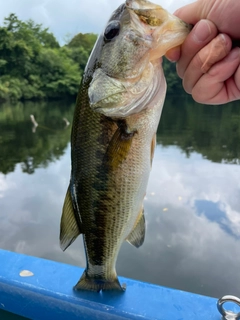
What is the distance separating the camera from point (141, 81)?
1.29 m

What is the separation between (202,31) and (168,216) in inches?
181

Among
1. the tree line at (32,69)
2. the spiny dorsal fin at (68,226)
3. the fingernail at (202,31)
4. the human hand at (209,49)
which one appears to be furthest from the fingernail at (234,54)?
the tree line at (32,69)

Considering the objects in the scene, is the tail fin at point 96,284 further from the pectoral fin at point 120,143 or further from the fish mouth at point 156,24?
the fish mouth at point 156,24

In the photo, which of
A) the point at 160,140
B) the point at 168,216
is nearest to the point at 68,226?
the point at 168,216

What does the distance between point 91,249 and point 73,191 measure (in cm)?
31

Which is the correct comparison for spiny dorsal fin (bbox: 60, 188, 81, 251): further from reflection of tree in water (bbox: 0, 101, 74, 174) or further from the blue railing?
reflection of tree in water (bbox: 0, 101, 74, 174)

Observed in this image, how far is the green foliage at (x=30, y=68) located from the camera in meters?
37.8

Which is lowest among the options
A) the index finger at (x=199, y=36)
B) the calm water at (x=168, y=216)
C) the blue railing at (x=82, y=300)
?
the calm water at (x=168, y=216)

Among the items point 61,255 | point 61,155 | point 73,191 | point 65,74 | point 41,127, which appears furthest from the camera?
point 65,74

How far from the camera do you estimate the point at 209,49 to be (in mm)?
1222

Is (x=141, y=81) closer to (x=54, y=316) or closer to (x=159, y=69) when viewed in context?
(x=159, y=69)

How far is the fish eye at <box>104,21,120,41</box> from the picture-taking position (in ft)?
4.18

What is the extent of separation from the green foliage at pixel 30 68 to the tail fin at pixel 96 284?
35576 mm

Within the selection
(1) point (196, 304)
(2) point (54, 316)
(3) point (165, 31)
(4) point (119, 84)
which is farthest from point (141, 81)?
(2) point (54, 316)
